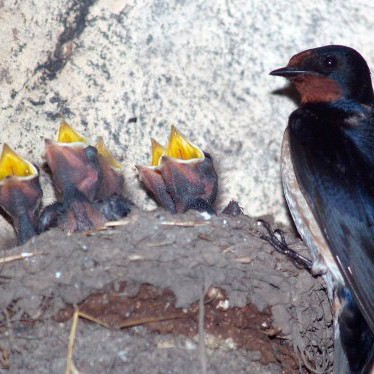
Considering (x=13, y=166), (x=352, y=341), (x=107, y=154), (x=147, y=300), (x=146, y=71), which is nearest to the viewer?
(x=147, y=300)

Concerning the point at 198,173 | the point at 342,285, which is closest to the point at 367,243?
the point at 342,285

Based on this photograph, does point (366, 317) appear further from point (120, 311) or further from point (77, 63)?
Answer: point (77, 63)

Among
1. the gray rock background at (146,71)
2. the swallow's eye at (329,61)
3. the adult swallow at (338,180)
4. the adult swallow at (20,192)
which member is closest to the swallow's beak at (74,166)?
the adult swallow at (20,192)

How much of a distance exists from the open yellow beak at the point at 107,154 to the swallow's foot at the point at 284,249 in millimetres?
572

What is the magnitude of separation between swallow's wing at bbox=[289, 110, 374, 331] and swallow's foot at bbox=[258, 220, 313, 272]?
15 cm

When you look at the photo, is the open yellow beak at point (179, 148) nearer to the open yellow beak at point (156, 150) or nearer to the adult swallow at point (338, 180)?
the open yellow beak at point (156, 150)

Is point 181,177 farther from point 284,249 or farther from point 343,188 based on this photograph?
point 343,188

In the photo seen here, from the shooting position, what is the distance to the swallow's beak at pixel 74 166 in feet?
11.1

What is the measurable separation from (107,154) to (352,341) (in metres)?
1.13

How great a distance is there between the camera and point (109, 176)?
3619mm

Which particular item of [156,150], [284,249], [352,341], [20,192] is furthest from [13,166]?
[352,341]

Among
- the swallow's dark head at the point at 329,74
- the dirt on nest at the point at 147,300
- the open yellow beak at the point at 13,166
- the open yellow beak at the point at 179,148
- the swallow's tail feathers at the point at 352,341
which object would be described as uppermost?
the swallow's dark head at the point at 329,74

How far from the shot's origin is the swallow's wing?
3236 mm

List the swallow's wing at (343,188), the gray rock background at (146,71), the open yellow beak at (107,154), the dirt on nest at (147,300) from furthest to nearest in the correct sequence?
the gray rock background at (146,71) < the open yellow beak at (107,154) < the swallow's wing at (343,188) < the dirt on nest at (147,300)
